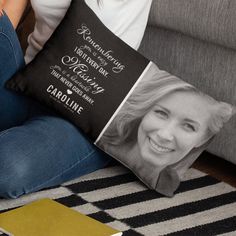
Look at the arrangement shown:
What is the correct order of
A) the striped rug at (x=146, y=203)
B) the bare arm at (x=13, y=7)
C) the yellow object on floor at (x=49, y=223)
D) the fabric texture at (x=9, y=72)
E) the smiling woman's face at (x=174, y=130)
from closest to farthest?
the yellow object on floor at (x=49, y=223)
the striped rug at (x=146, y=203)
the smiling woman's face at (x=174, y=130)
the fabric texture at (x=9, y=72)
the bare arm at (x=13, y=7)

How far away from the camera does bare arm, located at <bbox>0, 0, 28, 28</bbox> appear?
1.95m

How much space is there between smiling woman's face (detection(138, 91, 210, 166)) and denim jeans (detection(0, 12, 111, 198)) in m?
0.17

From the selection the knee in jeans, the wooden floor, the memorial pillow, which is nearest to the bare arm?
the memorial pillow

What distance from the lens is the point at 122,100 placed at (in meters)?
1.79

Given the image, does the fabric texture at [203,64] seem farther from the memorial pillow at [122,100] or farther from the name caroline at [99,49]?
the name caroline at [99,49]

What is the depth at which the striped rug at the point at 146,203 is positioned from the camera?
5.35 ft

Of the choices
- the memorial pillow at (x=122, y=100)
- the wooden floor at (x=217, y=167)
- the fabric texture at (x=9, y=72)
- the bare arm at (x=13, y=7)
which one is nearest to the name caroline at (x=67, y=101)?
the memorial pillow at (x=122, y=100)

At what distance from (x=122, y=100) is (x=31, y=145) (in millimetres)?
261

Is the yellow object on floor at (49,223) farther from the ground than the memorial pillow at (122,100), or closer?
closer

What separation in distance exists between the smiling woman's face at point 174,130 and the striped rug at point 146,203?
0.11 m

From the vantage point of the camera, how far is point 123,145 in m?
1.79

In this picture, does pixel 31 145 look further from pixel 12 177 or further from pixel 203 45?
pixel 203 45

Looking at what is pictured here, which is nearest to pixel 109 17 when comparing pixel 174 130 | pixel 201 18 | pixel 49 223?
pixel 201 18

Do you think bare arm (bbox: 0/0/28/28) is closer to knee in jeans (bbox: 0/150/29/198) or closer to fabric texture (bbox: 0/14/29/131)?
fabric texture (bbox: 0/14/29/131)
